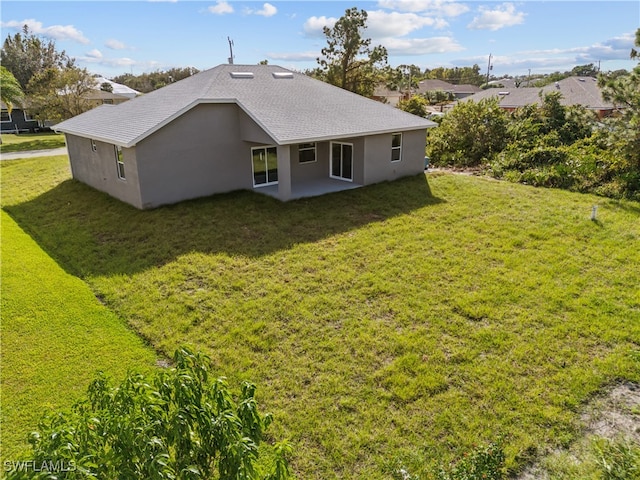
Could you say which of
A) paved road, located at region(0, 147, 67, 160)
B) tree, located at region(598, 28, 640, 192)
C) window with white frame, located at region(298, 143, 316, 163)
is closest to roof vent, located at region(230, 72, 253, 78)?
window with white frame, located at region(298, 143, 316, 163)

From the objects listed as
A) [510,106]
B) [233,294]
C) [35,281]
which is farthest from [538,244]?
[510,106]

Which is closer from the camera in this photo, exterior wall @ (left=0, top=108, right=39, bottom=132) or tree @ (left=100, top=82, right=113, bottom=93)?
exterior wall @ (left=0, top=108, right=39, bottom=132)

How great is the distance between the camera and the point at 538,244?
1145 centimetres

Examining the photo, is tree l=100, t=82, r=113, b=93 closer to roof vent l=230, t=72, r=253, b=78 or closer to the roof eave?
roof vent l=230, t=72, r=253, b=78

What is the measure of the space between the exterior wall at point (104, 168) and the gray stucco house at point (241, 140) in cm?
4

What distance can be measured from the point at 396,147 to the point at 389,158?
707mm

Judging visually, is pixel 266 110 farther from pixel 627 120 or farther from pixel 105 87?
pixel 105 87

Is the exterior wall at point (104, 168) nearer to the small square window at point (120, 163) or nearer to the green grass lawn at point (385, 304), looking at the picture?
the small square window at point (120, 163)

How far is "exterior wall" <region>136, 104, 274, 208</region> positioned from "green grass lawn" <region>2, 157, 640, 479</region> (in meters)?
0.85

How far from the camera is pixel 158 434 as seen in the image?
117 inches

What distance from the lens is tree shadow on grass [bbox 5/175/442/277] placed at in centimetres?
Result: 1123

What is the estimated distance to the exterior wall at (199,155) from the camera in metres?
14.1

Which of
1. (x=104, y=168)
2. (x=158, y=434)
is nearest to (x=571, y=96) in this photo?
(x=104, y=168)

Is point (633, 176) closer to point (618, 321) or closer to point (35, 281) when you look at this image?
point (618, 321)
